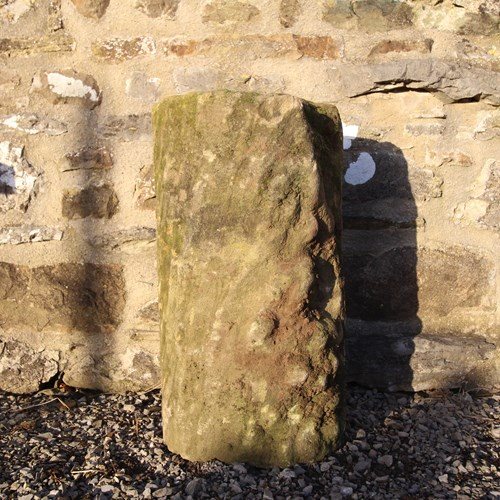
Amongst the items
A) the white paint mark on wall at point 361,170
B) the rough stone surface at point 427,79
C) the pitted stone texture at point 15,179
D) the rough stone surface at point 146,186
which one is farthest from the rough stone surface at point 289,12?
the pitted stone texture at point 15,179

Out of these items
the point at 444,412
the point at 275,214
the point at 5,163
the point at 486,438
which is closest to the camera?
the point at 275,214

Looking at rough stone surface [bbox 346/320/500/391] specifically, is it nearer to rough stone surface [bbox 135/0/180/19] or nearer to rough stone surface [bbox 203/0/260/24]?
rough stone surface [bbox 203/0/260/24]

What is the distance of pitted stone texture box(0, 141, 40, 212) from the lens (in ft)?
6.56

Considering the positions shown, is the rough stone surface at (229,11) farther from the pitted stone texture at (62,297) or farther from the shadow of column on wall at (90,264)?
the pitted stone texture at (62,297)

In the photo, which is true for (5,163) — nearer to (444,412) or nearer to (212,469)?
(212,469)

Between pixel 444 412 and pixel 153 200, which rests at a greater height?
pixel 153 200

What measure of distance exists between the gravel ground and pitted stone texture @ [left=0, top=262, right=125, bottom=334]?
0.23 m

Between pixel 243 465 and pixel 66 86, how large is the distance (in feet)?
4.02

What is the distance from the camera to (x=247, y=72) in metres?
1.97

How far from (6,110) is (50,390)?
0.88m

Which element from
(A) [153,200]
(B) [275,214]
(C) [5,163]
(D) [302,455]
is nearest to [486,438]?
(D) [302,455]

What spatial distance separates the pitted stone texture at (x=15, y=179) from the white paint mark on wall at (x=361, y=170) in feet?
3.15

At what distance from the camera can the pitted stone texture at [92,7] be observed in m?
1.96

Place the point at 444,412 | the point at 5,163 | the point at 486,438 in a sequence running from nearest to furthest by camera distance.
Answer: the point at 486,438, the point at 444,412, the point at 5,163
